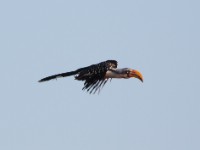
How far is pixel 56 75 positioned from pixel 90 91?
2134 mm

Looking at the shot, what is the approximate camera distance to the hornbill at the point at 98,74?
64.2 m

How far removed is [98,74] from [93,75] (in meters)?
0.31

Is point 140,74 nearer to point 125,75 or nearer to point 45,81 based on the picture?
point 125,75

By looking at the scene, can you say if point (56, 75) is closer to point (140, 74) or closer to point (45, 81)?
point (45, 81)

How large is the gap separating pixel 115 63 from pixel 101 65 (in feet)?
3.89

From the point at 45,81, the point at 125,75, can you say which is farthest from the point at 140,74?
the point at 45,81

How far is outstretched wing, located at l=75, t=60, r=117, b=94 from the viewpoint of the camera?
64.1 meters

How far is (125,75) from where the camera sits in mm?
64562

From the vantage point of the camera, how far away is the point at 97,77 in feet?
212

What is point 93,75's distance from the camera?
64312mm

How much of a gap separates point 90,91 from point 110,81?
4.33ft

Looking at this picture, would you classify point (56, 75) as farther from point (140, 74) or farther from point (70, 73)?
point (140, 74)

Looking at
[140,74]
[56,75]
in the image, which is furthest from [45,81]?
[140,74]

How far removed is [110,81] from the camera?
64.8m
